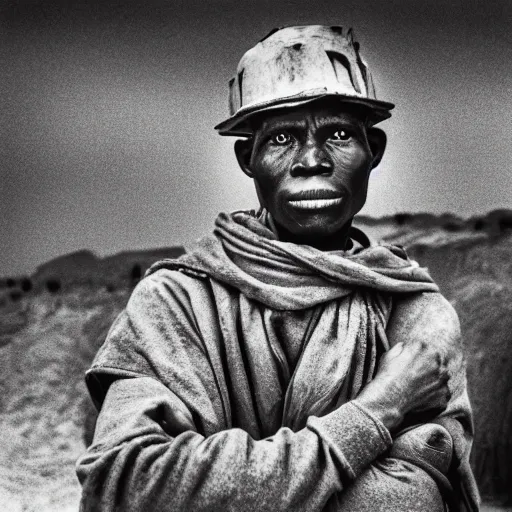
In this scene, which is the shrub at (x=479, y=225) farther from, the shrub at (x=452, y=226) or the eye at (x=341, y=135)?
the eye at (x=341, y=135)

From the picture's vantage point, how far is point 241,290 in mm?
3166

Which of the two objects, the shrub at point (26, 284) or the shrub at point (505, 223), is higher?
the shrub at point (505, 223)

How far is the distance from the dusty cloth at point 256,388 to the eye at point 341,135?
11.1 inches

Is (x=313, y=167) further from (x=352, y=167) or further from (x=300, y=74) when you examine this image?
(x=300, y=74)

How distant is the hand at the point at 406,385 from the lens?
293cm

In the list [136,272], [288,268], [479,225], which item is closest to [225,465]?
[288,268]

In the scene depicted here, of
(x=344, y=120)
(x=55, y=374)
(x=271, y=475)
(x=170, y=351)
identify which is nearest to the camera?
(x=271, y=475)

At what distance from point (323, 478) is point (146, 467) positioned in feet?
1.23

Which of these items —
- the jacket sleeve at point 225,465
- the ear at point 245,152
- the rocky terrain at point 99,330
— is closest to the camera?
the jacket sleeve at point 225,465

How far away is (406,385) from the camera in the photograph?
2.98 metres

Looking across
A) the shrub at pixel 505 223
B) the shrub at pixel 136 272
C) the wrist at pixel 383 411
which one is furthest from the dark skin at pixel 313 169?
the shrub at pixel 505 223

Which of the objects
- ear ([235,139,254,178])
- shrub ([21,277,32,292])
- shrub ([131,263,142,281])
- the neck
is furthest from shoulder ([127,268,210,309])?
shrub ([21,277,32,292])

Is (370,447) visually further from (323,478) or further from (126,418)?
(126,418)

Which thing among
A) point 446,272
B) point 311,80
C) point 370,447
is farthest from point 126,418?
point 446,272
